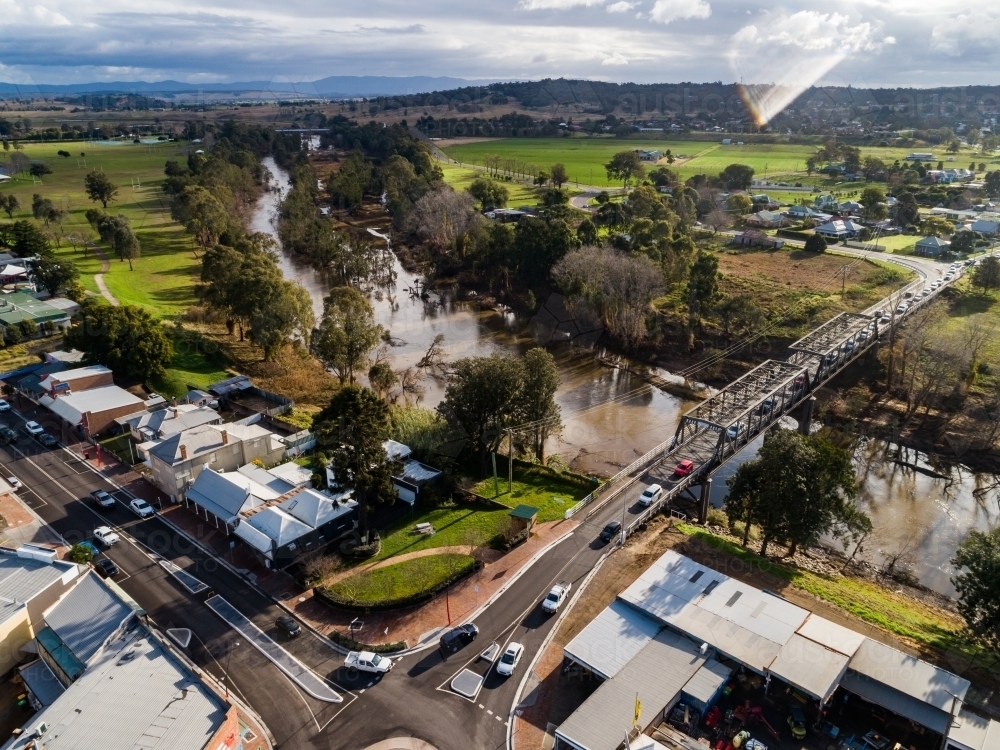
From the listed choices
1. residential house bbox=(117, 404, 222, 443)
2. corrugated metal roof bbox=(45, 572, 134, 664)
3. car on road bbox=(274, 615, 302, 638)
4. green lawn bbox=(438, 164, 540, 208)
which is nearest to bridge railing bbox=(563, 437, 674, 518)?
car on road bbox=(274, 615, 302, 638)

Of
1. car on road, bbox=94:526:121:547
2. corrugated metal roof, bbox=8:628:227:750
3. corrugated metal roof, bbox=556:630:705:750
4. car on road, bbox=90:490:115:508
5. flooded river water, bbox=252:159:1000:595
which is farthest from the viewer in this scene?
flooded river water, bbox=252:159:1000:595

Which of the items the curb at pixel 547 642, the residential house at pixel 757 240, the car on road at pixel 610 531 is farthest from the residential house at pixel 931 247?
the curb at pixel 547 642

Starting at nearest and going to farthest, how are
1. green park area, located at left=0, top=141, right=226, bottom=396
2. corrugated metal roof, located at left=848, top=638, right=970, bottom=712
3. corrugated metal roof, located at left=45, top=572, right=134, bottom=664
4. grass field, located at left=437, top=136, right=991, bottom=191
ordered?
corrugated metal roof, located at left=848, top=638, right=970, bottom=712, corrugated metal roof, located at left=45, top=572, right=134, bottom=664, green park area, located at left=0, top=141, right=226, bottom=396, grass field, located at left=437, top=136, right=991, bottom=191

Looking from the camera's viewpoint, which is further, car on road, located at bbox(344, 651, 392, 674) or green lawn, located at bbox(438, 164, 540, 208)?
green lawn, located at bbox(438, 164, 540, 208)

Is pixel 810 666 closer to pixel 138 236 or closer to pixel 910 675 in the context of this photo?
pixel 910 675

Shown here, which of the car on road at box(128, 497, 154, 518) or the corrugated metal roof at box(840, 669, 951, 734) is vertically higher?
the corrugated metal roof at box(840, 669, 951, 734)

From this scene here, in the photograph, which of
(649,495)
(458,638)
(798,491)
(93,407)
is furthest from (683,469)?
(93,407)

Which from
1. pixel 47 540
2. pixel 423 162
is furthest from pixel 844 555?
pixel 423 162

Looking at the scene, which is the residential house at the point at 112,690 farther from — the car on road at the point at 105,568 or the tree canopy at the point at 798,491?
the tree canopy at the point at 798,491

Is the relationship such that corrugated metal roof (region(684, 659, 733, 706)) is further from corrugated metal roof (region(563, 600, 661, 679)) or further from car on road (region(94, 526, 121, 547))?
car on road (region(94, 526, 121, 547))
